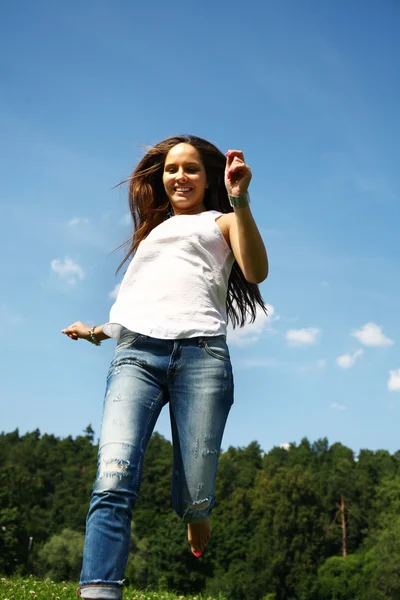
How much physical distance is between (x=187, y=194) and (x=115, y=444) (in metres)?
1.76

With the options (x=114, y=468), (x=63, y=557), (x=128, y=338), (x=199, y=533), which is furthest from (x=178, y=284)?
(x=63, y=557)

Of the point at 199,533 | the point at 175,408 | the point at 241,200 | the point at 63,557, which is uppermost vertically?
the point at 63,557

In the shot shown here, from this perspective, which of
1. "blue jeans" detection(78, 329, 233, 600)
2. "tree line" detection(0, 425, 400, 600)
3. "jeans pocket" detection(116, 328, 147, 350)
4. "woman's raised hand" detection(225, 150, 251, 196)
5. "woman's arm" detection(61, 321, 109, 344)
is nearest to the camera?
"blue jeans" detection(78, 329, 233, 600)

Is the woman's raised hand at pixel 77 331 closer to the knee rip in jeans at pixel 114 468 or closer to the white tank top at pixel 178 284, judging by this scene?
the white tank top at pixel 178 284

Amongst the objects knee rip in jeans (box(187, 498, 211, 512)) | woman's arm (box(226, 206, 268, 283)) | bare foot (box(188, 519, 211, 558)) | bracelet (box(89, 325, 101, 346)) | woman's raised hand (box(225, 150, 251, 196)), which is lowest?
bare foot (box(188, 519, 211, 558))

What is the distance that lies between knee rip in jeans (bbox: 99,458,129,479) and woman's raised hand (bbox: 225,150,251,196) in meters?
1.48

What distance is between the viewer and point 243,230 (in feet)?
12.7

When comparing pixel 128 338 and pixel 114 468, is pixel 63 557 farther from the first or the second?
pixel 114 468

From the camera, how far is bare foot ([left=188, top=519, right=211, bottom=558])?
4.14 metres

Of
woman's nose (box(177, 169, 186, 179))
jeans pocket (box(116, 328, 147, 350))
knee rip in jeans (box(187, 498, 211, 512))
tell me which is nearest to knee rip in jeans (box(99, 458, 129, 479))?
knee rip in jeans (box(187, 498, 211, 512))

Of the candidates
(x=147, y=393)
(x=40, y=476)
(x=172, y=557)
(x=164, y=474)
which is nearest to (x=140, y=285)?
(x=147, y=393)

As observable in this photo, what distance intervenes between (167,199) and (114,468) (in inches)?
84.8

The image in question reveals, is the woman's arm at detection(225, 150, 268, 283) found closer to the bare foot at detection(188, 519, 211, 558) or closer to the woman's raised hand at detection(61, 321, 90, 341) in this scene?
the woman's raised hand at detection(61, 321, 90, 341)

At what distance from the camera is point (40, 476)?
288 ft
